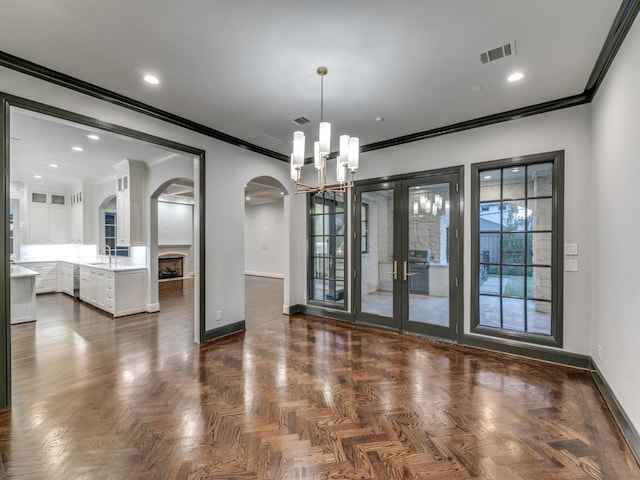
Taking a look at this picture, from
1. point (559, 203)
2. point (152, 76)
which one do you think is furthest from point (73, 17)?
point (559, 203)

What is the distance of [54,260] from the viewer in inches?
318

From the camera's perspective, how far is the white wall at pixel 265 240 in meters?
11.6

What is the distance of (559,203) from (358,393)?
3.22 metres

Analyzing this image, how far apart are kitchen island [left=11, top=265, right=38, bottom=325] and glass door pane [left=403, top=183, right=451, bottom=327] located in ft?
22.1

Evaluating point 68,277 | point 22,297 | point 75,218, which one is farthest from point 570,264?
point 75,218

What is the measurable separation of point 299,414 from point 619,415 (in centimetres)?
261

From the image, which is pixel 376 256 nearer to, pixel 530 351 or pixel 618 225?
pixel 530 351

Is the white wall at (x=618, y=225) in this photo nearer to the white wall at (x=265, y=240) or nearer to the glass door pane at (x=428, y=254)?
the glass door pane at (x=428, y=254)

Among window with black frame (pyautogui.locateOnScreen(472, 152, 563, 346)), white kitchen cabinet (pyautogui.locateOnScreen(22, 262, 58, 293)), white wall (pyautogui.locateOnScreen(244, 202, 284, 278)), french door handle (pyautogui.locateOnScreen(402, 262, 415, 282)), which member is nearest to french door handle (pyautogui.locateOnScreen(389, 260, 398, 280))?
french door handle (pyautogui.locateOnScreen(402, 262, 415, 282))

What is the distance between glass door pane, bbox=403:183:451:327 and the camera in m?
4.35

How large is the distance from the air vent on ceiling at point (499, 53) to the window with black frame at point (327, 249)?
3047mm

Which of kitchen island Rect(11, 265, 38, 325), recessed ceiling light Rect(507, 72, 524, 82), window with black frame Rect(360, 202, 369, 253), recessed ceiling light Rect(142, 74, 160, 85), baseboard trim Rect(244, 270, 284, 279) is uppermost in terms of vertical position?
recessed ceiling light Rect(507, 72, 524, 82)

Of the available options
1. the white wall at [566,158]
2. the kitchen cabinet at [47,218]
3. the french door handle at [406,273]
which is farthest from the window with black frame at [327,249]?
the kitchen cabinet at [47,218]

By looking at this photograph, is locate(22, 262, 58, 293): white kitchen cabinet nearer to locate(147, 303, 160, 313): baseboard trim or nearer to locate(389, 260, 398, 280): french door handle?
locate(147, 303, 160, 313): baseboard trim
